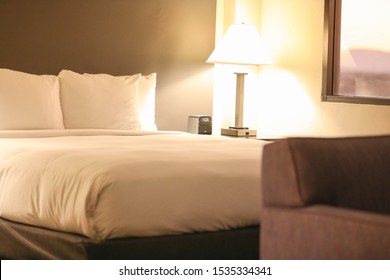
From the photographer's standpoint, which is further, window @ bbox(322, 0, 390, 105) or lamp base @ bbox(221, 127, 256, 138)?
lamp base @ bbox(221, 127, 256, 138)

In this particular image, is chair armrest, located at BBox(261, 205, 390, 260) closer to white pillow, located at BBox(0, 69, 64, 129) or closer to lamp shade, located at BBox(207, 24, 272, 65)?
white pillow, located at BBox(0, 69, 64, 129)

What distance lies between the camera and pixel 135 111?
203 inches

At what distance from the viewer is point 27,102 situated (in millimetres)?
4637

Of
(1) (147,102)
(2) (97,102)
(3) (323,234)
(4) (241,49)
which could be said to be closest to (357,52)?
(4) (241,49)

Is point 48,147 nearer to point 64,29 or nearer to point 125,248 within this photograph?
point 125,248

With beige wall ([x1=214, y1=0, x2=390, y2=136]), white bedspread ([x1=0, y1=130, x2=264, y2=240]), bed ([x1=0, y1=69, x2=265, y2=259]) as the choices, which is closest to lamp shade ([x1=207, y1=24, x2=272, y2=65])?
beige wall ([x1=214, y1=0, x2=390, y2=136])

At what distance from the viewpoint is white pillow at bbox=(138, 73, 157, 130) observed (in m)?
5.32

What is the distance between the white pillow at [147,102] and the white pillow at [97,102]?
14 cm

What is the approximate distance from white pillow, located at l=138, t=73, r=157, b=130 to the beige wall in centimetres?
87

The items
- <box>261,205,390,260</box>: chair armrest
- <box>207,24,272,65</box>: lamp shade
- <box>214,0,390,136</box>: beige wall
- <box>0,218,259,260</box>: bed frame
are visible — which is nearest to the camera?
<box>261,205,390,260</box>: chair armrest

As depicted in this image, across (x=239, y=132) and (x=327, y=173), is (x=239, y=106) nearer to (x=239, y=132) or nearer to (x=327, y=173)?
(x=239, y=132)

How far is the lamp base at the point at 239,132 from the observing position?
229 inches

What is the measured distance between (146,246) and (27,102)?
6.32 ft
